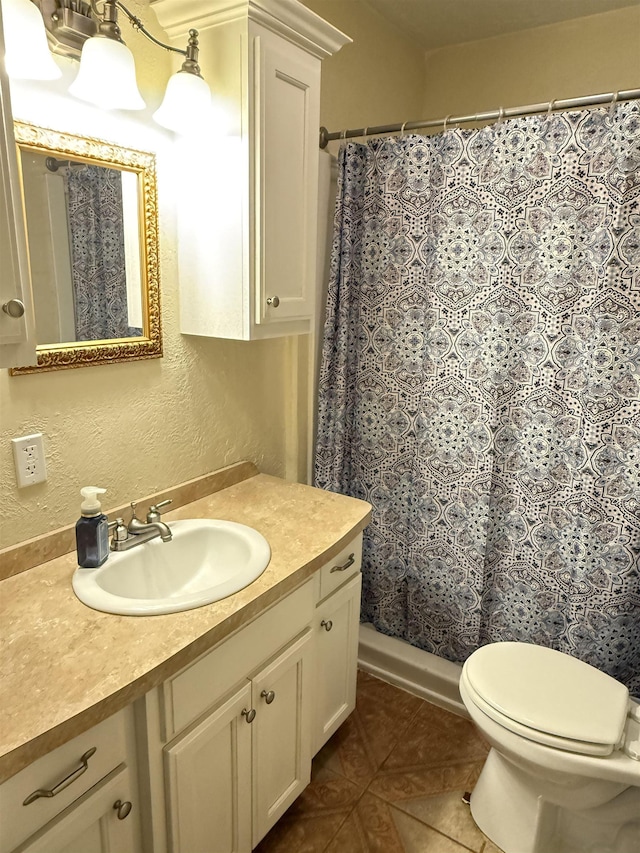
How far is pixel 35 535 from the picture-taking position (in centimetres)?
134

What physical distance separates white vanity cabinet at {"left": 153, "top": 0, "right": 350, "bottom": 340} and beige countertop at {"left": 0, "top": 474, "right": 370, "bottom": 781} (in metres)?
0.62

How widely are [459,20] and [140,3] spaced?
147cm

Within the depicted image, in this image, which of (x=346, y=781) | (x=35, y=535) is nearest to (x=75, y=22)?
(x=35, y=535)

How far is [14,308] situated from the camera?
0.96 m

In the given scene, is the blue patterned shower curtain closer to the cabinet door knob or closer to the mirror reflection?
the mirror reflection

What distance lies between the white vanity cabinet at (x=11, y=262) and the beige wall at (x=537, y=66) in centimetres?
217

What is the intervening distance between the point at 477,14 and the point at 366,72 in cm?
49

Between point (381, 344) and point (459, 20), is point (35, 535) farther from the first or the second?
point (459, 20)

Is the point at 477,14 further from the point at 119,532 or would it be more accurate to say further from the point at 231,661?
the point at 231,661

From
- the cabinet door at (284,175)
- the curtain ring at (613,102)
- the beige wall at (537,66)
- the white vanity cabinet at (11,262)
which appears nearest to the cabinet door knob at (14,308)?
the white vanity cabinet at (11,262)

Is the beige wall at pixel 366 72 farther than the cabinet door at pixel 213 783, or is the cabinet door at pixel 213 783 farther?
the beige wall at pixel 366 72

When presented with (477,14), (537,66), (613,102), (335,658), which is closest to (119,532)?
(335,658)

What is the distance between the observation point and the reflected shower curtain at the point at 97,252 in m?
1.32

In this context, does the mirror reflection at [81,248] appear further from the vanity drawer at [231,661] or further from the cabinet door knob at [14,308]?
the vanity drawer at [231,661]
